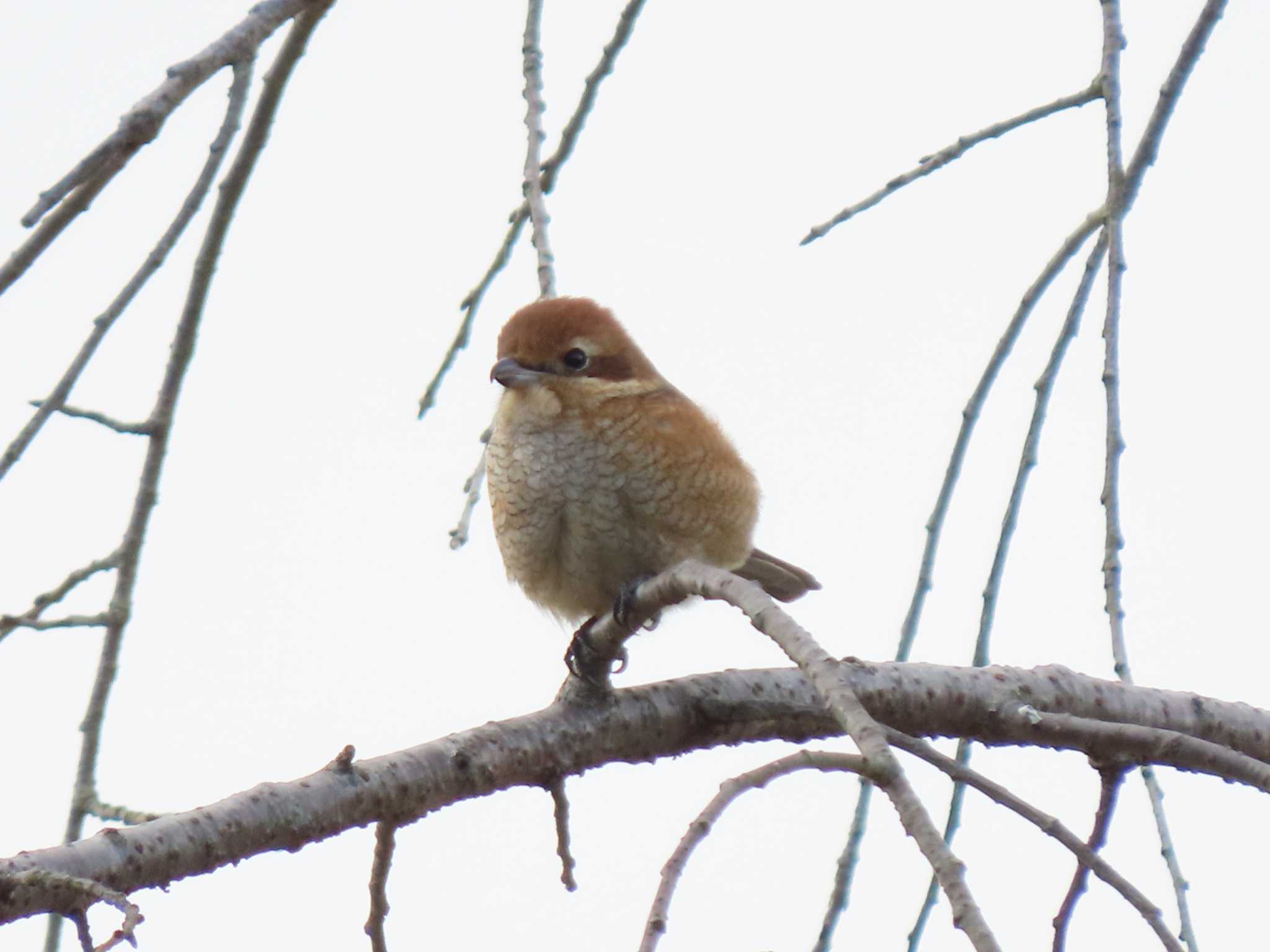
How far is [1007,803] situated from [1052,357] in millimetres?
1276

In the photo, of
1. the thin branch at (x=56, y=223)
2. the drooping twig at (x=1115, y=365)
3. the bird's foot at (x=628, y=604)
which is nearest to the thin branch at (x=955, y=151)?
the drooping twig at (x=1115, y=365)

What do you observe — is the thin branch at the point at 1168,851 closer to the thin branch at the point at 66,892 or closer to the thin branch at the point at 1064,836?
the thin branch at the point at 1064,836

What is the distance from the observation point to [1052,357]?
9.93ft

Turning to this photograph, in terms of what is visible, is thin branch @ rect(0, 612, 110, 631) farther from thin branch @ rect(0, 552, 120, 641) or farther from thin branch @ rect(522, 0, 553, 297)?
thin branch @ rect(522, 0, 553, 297)

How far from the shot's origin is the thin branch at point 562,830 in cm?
263

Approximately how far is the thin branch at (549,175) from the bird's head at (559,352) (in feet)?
1.22

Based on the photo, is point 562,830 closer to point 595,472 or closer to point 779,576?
point 595,472

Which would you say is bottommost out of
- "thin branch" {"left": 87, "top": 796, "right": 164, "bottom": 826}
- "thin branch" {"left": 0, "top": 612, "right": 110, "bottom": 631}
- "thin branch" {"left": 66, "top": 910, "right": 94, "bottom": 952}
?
"thin branch" {"left": 66, "top": 910, "right": 94, "bottom": 952}

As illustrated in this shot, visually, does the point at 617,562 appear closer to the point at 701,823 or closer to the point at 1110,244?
the point at 1110,244

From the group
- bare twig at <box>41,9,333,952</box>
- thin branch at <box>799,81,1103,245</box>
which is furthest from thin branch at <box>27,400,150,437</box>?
thin branch at <box>799,81,1103,245</box>

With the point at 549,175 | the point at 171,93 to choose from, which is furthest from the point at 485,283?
the point at 171,93

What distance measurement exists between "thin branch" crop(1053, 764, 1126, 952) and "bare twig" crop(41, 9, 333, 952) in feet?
5.11

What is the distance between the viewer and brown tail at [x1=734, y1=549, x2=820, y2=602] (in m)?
4.57

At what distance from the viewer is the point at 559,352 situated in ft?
13.1
